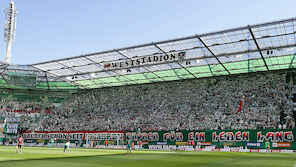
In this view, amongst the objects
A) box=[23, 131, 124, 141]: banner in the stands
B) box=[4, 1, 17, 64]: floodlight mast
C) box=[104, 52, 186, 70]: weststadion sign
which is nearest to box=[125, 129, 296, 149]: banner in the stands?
box=[23, 131, 124, 141]: banner in the stands

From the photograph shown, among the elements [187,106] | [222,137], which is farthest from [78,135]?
[222,137]

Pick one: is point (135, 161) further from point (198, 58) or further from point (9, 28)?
point (9, 28)

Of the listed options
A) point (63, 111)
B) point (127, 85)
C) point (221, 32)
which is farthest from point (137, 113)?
point (221, 32)

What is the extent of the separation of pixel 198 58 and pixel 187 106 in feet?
39.7

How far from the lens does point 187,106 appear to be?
54.2m

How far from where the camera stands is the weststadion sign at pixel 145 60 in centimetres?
4406

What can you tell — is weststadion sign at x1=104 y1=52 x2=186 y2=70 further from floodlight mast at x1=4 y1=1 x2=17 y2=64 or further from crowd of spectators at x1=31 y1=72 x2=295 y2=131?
floodlight mast at x1=4 y1=1 x2=17 y2=64

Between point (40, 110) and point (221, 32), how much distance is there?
53.1 meters

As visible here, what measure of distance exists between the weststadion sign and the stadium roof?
260mm

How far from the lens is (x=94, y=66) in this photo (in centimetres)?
5238

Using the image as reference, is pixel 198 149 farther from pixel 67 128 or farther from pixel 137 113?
pixel 67 128

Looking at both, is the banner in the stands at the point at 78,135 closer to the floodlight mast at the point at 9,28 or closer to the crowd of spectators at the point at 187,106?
the crowd of spectators at the point at 187,106

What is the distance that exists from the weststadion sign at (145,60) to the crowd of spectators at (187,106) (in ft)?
38.5

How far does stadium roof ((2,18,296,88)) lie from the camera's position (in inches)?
1433
